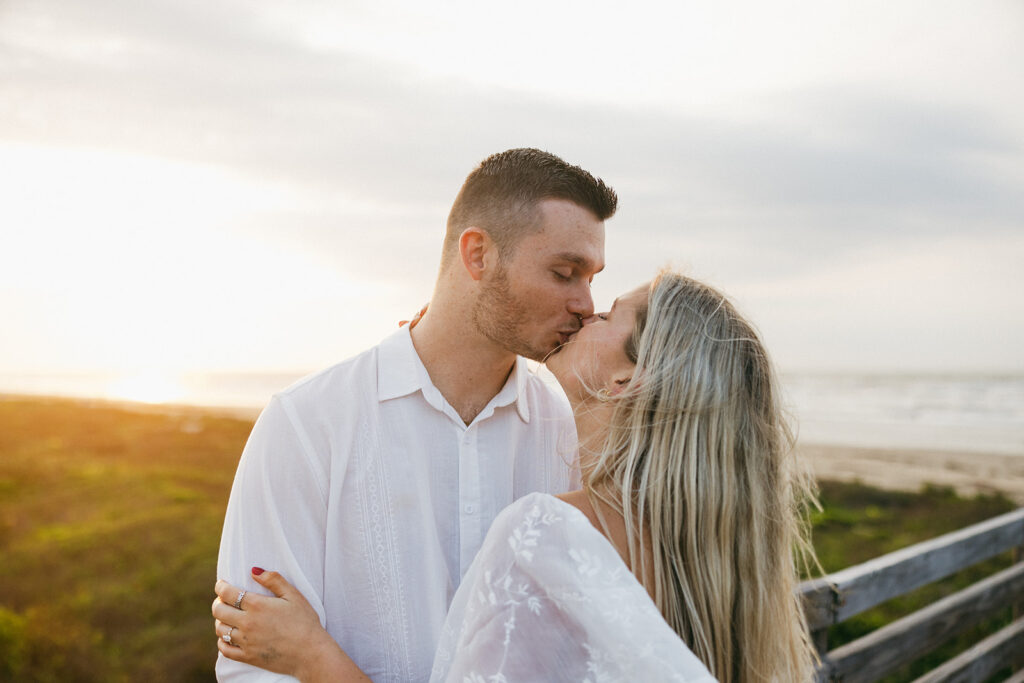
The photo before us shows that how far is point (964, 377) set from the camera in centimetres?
4631

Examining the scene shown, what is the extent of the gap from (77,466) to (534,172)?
1387 centimetres

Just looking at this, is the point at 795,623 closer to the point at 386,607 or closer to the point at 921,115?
the point at 386,607

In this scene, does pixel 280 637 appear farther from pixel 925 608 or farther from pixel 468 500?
pixel 925 608

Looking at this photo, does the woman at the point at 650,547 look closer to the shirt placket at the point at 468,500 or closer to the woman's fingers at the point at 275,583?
the woman's fingers at the point at 275,583

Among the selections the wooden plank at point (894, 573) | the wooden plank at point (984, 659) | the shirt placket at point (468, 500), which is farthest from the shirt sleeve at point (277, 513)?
the wooden plank at point (984, 659)

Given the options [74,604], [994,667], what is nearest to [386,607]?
[994,667]

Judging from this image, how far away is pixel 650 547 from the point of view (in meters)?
1.73

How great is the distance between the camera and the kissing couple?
5.18 feet

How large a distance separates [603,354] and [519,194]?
0.75 meters

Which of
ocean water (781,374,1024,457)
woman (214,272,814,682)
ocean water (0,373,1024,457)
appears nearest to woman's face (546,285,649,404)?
woman (214,272,814,682)

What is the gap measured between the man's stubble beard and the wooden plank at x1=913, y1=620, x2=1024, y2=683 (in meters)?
2.83

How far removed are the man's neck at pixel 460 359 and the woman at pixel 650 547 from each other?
0.48 m

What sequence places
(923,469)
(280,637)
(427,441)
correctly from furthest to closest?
(923,469) < (427,441) < (280,637)

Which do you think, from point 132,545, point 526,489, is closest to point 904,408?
point 132,545
